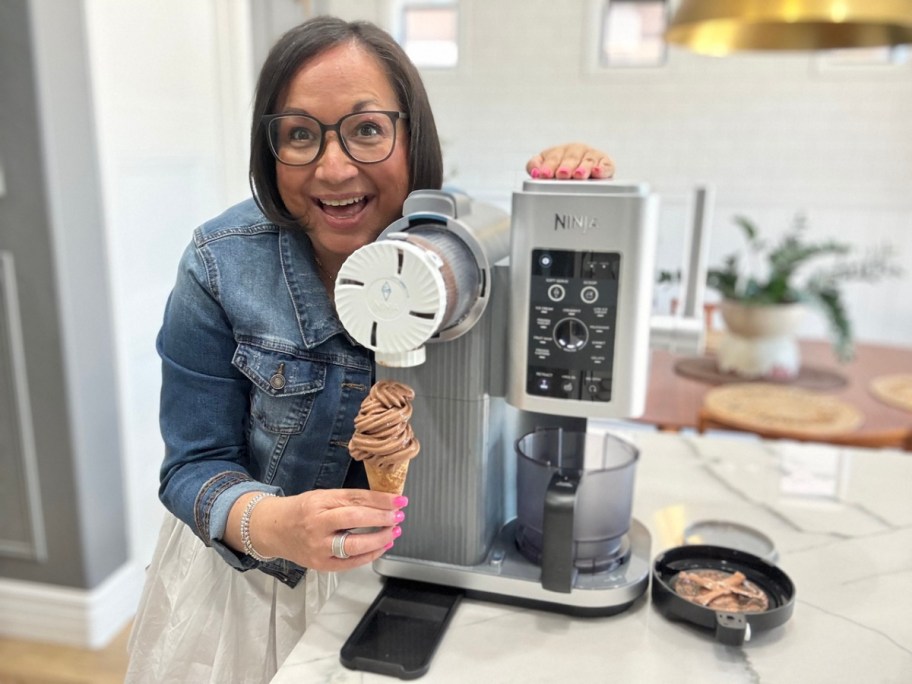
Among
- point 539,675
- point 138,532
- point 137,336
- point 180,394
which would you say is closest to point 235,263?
point 180,394

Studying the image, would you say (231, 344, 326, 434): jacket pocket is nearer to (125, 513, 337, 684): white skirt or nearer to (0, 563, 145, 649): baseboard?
(125, 513, 337, 684): white skirt

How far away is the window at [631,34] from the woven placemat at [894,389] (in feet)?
5.57

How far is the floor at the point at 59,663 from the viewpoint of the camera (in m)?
1.81

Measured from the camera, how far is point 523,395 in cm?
70

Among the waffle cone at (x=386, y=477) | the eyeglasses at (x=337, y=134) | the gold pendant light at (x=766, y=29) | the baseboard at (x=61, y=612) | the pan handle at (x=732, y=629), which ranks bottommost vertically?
the baseboard at (x=61, y=612)

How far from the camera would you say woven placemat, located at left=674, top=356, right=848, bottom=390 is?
2.13 meters

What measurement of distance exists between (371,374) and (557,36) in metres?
2.70

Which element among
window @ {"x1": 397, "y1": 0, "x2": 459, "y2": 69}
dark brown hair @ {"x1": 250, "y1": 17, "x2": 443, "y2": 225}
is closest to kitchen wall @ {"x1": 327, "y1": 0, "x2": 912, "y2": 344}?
window @ {"x1": 397, "y1": 0, "x2": 459, "y2": 69}

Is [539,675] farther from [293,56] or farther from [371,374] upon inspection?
[293,56]

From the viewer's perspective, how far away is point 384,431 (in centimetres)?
60

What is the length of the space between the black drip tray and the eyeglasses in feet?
1.45

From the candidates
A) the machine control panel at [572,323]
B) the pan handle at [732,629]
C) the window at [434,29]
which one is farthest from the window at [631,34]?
the pan handle at [732,629]

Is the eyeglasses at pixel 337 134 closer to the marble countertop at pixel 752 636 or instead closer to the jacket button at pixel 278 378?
the jacket button at pixel 278 378

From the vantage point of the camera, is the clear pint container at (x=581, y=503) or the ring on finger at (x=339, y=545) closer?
the ring on finger at (x=339, y=545)
